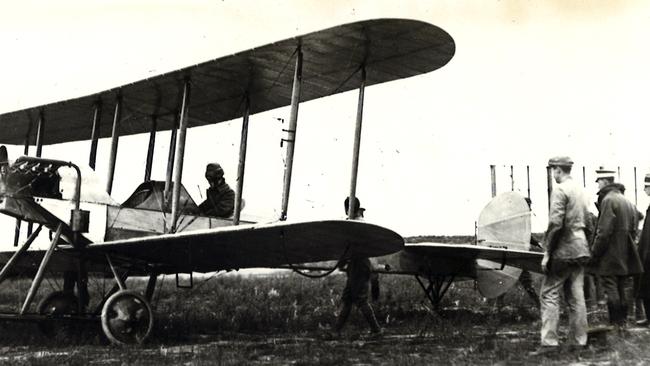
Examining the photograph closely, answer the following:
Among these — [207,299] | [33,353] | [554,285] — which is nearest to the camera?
[554,285]

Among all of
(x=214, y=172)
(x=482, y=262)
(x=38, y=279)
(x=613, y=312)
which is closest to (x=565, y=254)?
(x=613, y=312)

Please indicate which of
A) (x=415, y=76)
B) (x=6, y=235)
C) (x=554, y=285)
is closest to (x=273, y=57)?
(x=415, y=76)

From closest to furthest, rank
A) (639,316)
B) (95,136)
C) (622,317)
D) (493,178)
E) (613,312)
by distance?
(613,312) < (622,317) < (639,316) < (95,136) < (493,178)

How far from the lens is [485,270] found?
1128cm

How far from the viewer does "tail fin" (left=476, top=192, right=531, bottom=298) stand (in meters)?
11.1

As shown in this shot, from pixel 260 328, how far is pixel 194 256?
1.68 meters

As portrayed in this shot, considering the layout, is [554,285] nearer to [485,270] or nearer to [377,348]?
[377,348]

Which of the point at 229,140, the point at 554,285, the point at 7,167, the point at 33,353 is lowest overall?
the point at 33,353

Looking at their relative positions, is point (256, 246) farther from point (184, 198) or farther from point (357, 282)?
point (184, 198)

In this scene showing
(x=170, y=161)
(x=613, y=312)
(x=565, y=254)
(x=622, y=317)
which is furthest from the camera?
(x=170, y=161)

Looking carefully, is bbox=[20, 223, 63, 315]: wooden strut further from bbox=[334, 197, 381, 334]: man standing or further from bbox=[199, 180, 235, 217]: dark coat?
bbox=[334, 197, 381, 334]: man standing

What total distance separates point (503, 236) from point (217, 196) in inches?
183

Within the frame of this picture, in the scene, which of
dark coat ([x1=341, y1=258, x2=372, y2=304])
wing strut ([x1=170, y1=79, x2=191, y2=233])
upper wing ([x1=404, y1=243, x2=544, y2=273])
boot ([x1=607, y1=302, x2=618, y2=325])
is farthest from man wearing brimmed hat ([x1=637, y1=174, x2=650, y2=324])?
wing strut ([x1=170, y1=79, x2=191, y2=233])

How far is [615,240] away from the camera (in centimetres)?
883
